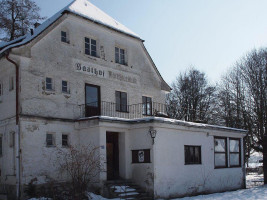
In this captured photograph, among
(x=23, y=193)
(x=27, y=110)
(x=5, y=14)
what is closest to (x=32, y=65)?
(x=27, y=110)

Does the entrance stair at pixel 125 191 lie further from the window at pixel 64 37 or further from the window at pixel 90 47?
the window at pixel 64 37

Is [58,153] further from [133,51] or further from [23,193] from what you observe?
[133,51]

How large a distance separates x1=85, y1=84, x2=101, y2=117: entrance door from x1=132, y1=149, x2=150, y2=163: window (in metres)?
3.20

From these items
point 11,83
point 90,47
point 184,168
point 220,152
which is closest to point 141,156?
point 184,168

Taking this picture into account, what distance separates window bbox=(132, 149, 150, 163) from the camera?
17.9 metres

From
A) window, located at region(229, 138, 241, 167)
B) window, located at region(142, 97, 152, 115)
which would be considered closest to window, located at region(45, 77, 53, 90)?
window, located at region(142, 97, 152, 115)

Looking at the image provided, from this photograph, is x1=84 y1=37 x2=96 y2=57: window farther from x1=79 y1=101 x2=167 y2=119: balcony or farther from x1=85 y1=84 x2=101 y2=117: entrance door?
x1=79 y1=101 x2=167 y2=119: balcony

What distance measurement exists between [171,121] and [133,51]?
6650 millimetres

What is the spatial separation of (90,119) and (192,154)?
20.2ft

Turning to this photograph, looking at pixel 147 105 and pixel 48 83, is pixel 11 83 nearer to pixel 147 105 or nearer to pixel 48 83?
pixel 48 83

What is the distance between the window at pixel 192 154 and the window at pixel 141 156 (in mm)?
2797

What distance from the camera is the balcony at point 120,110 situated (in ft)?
65.2

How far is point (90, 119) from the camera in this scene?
712 inches

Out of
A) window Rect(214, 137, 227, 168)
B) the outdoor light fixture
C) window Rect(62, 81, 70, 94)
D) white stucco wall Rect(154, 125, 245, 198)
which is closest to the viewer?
the outdoor light fixture
